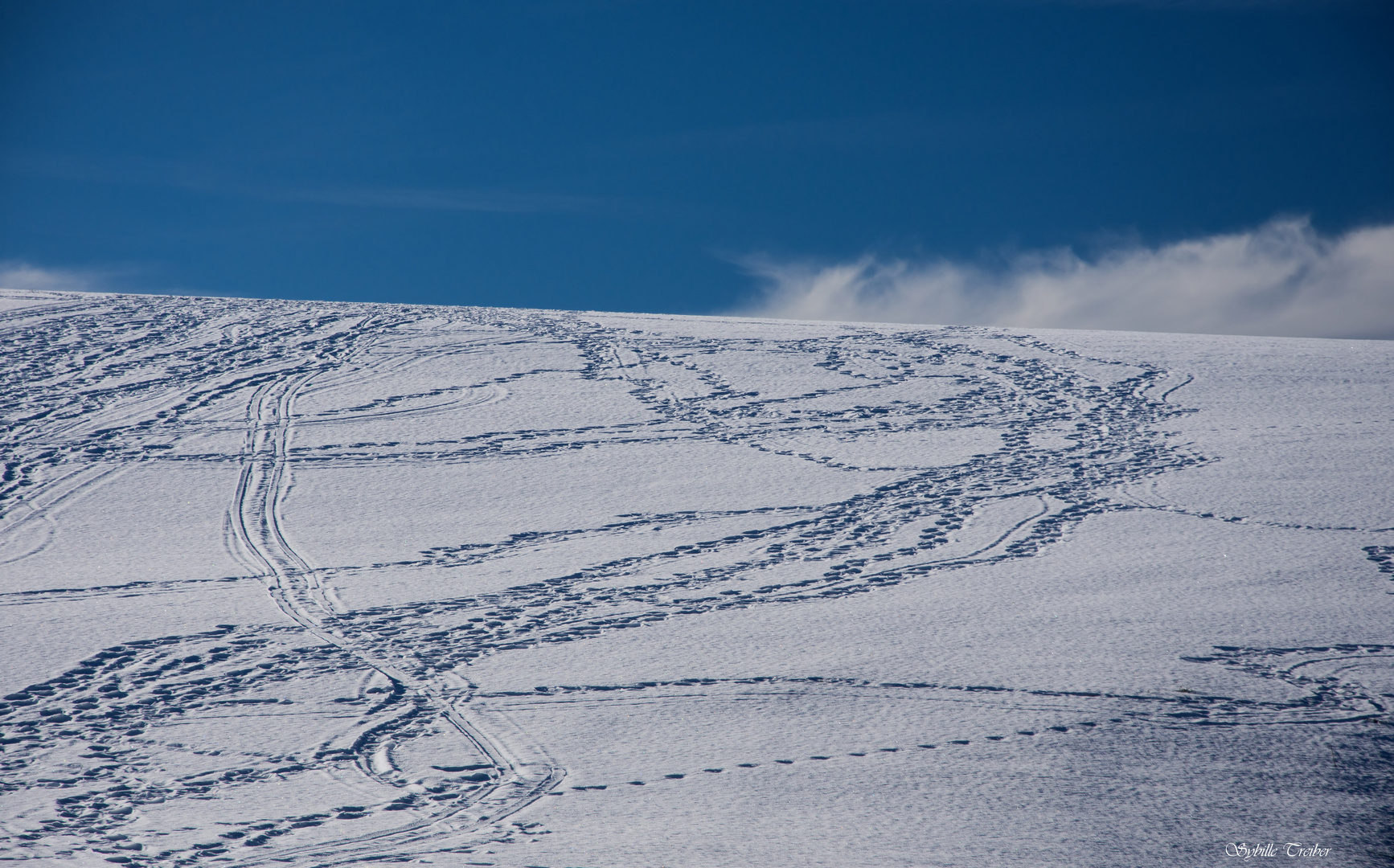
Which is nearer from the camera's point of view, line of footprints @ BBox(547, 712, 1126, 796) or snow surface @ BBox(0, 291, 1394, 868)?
snow surface @ BBox(0, 291, 1394, 868)

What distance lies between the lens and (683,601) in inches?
226

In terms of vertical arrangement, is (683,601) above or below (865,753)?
above

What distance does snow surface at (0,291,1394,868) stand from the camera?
3.63 metres

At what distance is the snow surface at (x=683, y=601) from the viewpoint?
3.63 m

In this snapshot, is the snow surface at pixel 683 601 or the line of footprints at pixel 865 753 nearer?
the snow surface at pixel 683 601

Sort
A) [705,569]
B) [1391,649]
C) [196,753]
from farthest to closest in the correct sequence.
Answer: [705,569]
[1391,649]
[196,753]

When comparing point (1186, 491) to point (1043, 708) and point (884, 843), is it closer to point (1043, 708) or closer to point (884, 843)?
point (1043, 708)

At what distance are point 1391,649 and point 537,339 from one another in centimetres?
817

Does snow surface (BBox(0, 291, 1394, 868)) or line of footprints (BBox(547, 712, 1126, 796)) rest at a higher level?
snow surface (BBox(0, 291, 1394, 868))

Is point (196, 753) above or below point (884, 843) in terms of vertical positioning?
above

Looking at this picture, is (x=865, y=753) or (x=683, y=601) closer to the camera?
(x=865, y=753)

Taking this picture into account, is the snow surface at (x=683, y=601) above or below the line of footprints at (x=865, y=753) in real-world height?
above

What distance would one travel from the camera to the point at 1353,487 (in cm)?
740

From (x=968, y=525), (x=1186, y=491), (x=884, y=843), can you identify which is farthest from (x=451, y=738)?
(x=1186, y=491)
